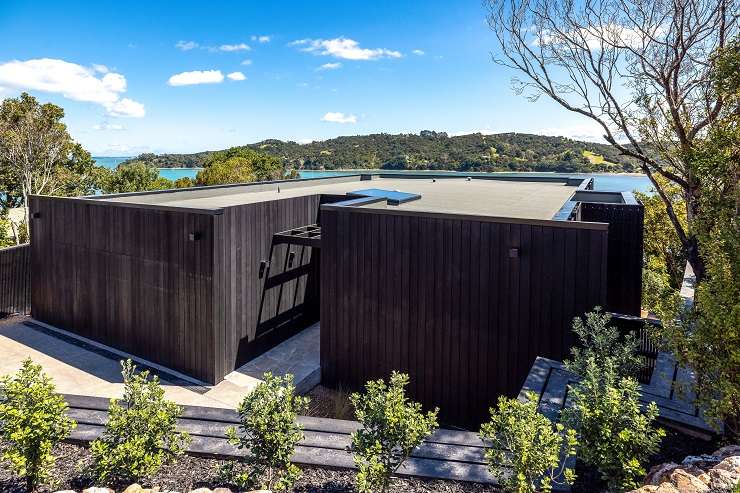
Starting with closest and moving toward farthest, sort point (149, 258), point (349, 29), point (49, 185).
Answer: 1. point (149, 258)
2. point (349, 29)
3. point (49, 185)

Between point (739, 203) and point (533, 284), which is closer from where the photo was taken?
point (739, 203)

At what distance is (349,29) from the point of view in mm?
17578

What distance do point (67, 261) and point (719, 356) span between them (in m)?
11.4

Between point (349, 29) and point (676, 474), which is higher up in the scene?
point (349, 29)

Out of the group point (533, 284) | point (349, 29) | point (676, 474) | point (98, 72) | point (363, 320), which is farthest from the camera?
point (98, 72)

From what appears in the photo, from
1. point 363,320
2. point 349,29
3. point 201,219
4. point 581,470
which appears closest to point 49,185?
point 349,29

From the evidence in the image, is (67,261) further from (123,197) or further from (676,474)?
(676,474)

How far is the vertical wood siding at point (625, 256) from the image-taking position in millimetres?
8102

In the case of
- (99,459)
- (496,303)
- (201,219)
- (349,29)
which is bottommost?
(99,459)

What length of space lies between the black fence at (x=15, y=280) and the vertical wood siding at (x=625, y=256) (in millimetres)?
13537

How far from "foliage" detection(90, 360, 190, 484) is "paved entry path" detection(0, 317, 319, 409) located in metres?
3.84

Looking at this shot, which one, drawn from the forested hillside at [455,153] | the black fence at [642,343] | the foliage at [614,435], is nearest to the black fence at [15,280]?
the foliage at [614,435]

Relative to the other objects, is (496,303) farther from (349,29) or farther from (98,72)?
(98,72)

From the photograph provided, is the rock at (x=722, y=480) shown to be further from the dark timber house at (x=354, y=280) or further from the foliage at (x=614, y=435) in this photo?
the dark timber house at (x=354, y=280)
